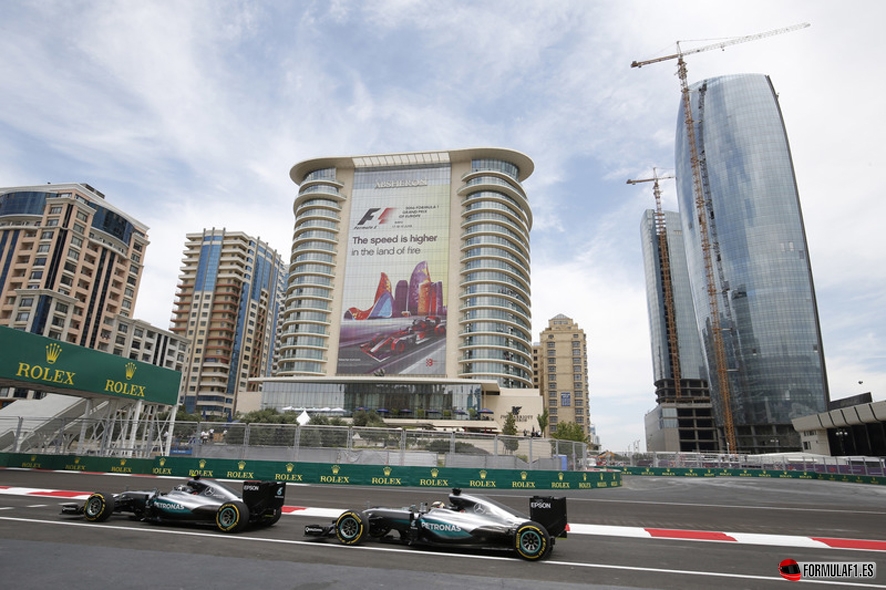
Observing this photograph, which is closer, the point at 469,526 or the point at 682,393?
the point at 469,526

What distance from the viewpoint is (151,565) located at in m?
7.94

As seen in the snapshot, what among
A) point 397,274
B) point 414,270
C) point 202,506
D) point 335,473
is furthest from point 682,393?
point 202,506

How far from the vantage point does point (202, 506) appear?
11117mm

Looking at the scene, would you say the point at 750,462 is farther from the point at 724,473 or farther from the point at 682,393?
the point at 682,393

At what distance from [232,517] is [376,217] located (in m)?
94.7

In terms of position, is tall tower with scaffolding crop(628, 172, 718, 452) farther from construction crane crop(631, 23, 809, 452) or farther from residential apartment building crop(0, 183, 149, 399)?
residential apartment building crop(0, 183, 149, 399)

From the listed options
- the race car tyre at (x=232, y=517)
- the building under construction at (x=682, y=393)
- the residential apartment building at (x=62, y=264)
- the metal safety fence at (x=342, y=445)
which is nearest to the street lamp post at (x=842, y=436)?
the metal safety fence at (x=342, y=445)

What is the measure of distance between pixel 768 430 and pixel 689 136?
80.7 meters

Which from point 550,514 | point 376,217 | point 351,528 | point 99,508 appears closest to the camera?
point 550,514

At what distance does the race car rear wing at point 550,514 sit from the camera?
993 cm

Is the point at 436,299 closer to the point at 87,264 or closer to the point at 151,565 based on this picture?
the point at 87,264

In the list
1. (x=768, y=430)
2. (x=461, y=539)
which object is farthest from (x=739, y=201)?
(x=461, y=539)

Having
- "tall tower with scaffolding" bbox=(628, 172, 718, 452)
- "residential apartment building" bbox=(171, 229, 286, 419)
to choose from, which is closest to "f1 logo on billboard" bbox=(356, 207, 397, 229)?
"residential apartment building" bbox=(171, 229, 286, 419)

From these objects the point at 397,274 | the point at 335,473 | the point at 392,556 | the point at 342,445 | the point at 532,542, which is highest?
the point at 397,274
